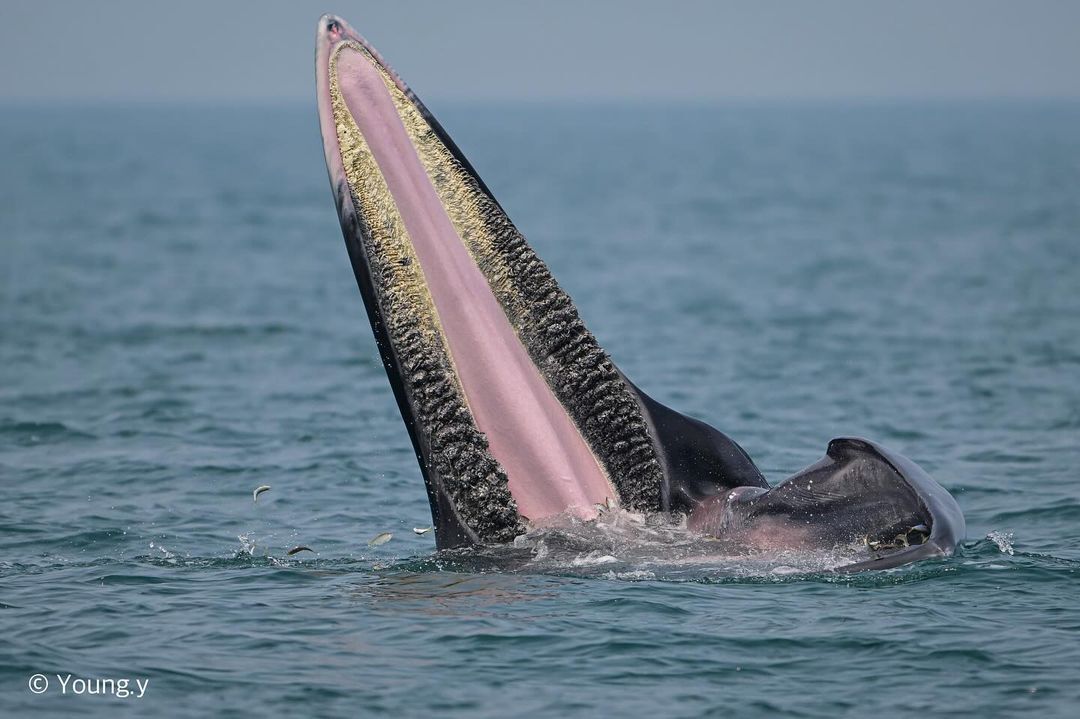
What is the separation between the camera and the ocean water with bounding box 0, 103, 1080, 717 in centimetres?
1001

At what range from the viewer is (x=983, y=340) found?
27.1 meters

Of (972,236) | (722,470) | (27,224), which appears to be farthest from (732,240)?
(722,470)

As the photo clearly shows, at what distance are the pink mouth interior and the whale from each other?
0.03ft

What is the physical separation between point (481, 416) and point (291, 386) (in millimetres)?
11836

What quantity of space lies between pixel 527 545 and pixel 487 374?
1.25 m

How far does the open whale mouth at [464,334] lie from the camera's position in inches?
446

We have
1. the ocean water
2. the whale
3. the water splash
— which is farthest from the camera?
the water splash

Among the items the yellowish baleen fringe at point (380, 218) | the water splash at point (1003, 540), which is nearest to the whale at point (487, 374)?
the yellowish baleen fringe at point (380, 218)

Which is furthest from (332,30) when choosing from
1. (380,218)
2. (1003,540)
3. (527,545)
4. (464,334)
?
(1003,540)

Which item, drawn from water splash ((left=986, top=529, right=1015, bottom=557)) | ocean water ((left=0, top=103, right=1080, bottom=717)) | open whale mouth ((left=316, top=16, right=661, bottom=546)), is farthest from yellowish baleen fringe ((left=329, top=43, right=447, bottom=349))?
water splash ((left=986, top=529, right=1015, bottom=557))

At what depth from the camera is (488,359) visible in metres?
11.5

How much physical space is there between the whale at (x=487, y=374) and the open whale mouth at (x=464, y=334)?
10 mm

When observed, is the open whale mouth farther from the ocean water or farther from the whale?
the ocean water

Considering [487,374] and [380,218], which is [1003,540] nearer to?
[487,374]
